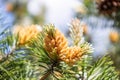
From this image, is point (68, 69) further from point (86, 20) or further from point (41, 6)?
point (41, 6)

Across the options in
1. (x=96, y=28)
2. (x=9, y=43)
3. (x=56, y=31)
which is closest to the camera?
(x=56, y=31)

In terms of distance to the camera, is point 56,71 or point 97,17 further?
point 97,17

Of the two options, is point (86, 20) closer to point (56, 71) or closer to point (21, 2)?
point (56, 71)

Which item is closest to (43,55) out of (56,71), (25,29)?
(56,71)

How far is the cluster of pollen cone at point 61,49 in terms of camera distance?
641 mm

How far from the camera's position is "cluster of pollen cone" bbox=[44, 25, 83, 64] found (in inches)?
25.2

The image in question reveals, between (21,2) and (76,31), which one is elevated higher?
(21,2)

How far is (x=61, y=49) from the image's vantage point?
2.11ft

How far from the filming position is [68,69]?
0.68 meters

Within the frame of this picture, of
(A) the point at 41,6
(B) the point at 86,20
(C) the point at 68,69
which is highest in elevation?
(A) the point at 41,6

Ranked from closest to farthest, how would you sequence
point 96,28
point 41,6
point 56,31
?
point 56,31 → point 96,28 → point 41,6

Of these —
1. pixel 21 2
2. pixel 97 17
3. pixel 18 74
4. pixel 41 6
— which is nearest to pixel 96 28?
pixel 97 17

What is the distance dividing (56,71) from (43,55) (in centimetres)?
4

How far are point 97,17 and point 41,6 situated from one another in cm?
398
